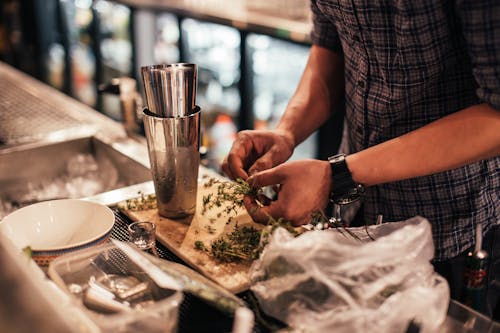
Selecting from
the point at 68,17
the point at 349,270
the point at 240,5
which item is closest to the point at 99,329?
the point at 349,270

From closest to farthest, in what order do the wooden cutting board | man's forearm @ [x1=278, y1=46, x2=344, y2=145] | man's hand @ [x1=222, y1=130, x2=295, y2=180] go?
the wooden cutting board, man's hand @ [x1=222, y1=130, x2=295, y2=180], man's forearm @ [x1=278, y1=46, x2=344, y2=145]

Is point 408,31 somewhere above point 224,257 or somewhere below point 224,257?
above

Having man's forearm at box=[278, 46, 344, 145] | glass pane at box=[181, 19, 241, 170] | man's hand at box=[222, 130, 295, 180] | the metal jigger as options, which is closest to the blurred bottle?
glass pane at box=[181, 19, 241, 170]

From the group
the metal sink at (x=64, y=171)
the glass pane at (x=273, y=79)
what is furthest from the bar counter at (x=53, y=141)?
the glass pane at (x=273, y=79)

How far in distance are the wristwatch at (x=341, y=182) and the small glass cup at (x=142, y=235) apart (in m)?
0.40

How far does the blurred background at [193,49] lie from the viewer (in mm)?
3295

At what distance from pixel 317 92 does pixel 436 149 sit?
1.90ft

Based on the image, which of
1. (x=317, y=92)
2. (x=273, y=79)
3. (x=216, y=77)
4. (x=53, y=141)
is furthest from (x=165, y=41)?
(x=317, y=92)

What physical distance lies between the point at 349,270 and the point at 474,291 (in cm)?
27

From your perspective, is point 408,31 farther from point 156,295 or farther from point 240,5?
point 240,5

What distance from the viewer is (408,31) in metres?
1.25

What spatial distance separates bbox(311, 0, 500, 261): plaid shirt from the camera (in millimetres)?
1228

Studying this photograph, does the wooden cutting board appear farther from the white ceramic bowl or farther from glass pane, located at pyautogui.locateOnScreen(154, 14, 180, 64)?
glass pane, located at pyautogui.locateOnScreen(154, 14, 180, 64)

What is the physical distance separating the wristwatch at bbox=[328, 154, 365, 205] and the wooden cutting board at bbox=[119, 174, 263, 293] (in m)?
0.19
